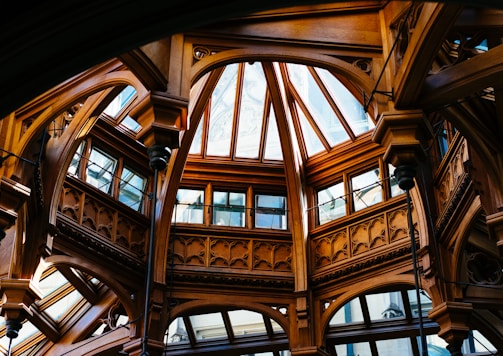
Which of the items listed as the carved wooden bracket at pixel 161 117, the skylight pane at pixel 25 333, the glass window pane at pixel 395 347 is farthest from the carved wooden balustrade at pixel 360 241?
the carved wooden bracket at pixel 161 117

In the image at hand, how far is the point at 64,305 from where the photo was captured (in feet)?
41.9

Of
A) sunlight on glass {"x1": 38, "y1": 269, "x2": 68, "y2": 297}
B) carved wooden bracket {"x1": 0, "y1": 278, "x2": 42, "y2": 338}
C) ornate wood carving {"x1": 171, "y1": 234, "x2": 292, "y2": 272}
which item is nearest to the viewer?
carved wooden bracket {"x1": 0, "y1": 278, "x2": 42, "y2": 338}

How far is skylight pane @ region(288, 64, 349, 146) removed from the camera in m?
12.1

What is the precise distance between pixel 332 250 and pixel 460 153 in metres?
2.84

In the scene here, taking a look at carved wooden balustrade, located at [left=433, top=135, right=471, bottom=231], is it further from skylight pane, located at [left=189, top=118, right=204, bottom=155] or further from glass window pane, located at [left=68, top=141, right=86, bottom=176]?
glass window pane, located at [left=68, top=141, right=86, bottom=176]

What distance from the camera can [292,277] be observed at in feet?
38.6

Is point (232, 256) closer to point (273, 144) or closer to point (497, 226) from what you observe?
point (273, 144)

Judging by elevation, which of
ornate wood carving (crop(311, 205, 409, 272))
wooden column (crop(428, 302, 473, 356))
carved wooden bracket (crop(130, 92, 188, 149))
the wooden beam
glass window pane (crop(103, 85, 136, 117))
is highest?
glass window pane (crop(103, 85, 136, 117))

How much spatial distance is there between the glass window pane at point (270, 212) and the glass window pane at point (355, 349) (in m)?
2.04

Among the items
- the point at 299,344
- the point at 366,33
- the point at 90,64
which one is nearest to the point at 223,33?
the point at 366,33

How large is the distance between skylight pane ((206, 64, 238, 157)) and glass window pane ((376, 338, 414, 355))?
146 inches

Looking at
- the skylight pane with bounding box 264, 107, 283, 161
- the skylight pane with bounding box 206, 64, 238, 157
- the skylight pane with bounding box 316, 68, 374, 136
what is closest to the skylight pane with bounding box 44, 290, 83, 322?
the skylight pane with bounding box 206, 64, 238, 157

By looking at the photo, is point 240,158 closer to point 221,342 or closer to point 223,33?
point 221,342

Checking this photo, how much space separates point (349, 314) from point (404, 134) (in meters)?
5.60
